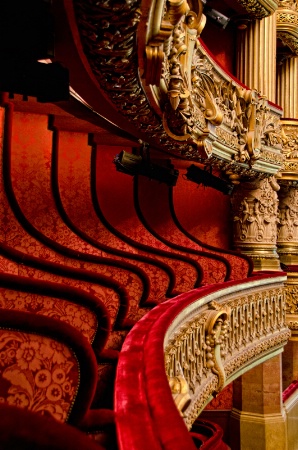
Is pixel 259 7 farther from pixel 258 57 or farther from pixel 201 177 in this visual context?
pixel 201 177

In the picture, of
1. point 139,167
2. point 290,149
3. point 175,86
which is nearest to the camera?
point 175,86

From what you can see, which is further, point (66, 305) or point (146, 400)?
point (66, 305)

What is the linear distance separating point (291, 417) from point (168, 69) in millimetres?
3539

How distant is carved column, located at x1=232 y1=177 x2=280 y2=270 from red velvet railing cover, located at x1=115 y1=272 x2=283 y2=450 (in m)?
3.03

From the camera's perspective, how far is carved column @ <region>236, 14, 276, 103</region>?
4.48 meters

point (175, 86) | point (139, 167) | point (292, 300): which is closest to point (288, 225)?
point (292, 300)

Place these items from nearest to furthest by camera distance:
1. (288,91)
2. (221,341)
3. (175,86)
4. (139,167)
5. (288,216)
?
(175,86) < (221,341) < (139,167) < (288,216) < (288,91)

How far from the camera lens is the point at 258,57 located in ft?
14.8

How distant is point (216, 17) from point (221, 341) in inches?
104

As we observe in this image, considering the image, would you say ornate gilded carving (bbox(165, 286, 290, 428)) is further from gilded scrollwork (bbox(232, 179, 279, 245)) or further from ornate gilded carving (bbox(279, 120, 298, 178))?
ornate gilded carving (bbox(279, 120, 298, 178))

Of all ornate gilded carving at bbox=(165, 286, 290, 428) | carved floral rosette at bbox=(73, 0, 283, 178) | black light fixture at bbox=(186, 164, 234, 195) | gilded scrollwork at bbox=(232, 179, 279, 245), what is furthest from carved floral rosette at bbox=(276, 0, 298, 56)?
ornate gilded carving at bbox=(165, 286, 290, 428)

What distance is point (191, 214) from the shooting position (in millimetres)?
4379

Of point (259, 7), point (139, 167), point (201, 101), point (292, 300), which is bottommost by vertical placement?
point (292, 300)

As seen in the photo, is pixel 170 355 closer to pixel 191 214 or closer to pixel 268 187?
pixel 191 214
